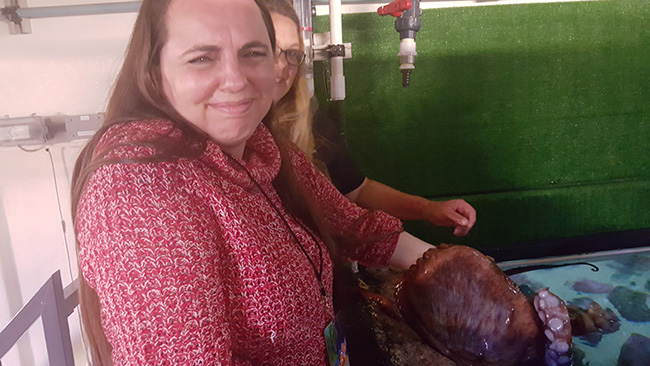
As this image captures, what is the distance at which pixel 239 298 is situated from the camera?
0.48m

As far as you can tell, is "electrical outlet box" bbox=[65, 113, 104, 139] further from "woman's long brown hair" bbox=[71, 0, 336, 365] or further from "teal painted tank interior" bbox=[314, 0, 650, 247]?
"teal painted tank interior" bbox=[314, 0, 650, 247]

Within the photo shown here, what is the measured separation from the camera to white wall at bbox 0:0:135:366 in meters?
0.49

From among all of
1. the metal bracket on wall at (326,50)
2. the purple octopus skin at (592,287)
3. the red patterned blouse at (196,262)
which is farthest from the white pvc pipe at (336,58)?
the purple octopus skin at (592,287)

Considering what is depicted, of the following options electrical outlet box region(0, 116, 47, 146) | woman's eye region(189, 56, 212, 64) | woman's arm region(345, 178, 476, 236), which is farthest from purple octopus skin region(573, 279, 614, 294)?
electrical outlet box region(0, 116, 47, 146)

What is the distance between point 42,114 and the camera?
50 cm

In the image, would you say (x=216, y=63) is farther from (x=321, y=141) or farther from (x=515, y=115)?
(x=515, y=115)

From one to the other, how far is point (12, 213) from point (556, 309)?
785mm

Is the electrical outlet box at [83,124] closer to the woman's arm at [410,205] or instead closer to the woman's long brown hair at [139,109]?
the woman's long brown hair at [139,109]

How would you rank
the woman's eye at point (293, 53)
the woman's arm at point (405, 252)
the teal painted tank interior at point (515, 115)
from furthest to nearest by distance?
the teal painted tank interior at point (515, 115), the woman's arm at point (405, 252), the woman's eye at point (293, 53)

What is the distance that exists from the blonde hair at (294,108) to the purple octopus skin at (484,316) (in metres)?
0.31

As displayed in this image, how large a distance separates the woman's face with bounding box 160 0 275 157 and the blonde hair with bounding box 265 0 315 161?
10 cm

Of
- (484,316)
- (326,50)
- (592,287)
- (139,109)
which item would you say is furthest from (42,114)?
(592,287)

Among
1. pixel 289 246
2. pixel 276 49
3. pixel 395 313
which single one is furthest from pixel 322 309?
pixel 276 49

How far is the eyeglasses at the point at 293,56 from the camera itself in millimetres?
575
